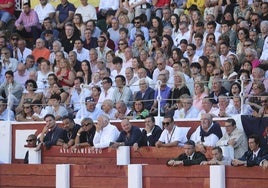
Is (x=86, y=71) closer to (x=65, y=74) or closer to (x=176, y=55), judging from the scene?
(x=65, y=74)

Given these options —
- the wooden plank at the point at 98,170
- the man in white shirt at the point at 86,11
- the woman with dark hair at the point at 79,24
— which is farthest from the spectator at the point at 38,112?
the man in white shirt at the point at 86,11

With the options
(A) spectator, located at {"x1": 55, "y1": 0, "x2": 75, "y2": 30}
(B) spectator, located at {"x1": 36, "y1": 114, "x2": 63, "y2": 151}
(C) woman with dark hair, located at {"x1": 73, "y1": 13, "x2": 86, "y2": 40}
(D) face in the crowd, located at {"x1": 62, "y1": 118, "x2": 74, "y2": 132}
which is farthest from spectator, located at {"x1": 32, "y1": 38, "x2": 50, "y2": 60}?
(D) face in the crowd, located at {"x1": 62, "y1": 118, "x2": 74, "y2": 132}

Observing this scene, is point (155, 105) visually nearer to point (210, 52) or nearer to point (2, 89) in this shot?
point (210, 52)

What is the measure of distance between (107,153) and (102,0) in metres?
5.32

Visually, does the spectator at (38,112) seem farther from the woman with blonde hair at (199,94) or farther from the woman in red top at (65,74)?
the woman with blonde hair at (199,94)

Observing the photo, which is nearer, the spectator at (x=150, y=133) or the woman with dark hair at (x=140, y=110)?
the spectator at (x=150, y=133)

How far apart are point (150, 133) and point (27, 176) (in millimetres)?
2052

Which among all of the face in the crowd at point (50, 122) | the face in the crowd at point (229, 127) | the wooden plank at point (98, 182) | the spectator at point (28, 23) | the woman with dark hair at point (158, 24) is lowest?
the wooden plank at point (98, 182)

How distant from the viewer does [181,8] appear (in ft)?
68.8

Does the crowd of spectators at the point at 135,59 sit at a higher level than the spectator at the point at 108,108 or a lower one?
higher

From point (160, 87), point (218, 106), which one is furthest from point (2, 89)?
point (218, 106)

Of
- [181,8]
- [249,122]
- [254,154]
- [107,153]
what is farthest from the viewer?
[181,8]

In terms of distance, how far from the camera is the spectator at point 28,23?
2194cm

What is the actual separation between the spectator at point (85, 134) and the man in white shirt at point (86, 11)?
455cm
